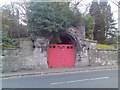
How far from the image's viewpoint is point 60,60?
15.5 meters

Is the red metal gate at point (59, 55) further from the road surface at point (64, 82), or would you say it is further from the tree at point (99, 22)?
the tree at point (99, 22)

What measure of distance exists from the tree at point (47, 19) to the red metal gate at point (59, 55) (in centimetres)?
143

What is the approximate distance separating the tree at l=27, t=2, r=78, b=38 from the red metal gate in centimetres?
143

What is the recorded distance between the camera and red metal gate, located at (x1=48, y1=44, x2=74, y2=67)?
15266 millimetres

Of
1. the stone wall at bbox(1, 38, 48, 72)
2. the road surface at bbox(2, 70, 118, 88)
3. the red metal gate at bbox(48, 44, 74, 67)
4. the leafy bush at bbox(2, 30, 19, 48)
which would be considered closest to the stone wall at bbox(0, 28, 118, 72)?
the stone wall at bbox(1, 38, 48, 72)

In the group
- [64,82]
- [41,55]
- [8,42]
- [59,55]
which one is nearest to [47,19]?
[41,55]

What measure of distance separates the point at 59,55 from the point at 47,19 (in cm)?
368

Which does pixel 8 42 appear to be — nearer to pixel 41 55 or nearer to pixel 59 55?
pixel 41 55

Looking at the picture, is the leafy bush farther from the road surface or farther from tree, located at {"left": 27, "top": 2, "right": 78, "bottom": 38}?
the road surface

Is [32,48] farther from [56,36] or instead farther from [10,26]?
[10,26]

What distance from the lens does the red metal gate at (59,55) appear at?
15266mm

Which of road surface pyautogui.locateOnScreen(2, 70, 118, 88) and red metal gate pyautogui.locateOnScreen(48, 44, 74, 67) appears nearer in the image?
road surface pyautogui.locateOnScreen(2, 70, 118, 88)

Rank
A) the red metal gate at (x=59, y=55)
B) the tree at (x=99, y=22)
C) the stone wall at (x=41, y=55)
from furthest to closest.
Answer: the tree at (x=99, y=22) < the red metal gate at (x=59, y=55) < the stone wall at (x=41, y=55)

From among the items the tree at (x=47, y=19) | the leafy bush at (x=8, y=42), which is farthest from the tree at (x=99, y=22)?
the leafy bush at (x=8, y=42)
